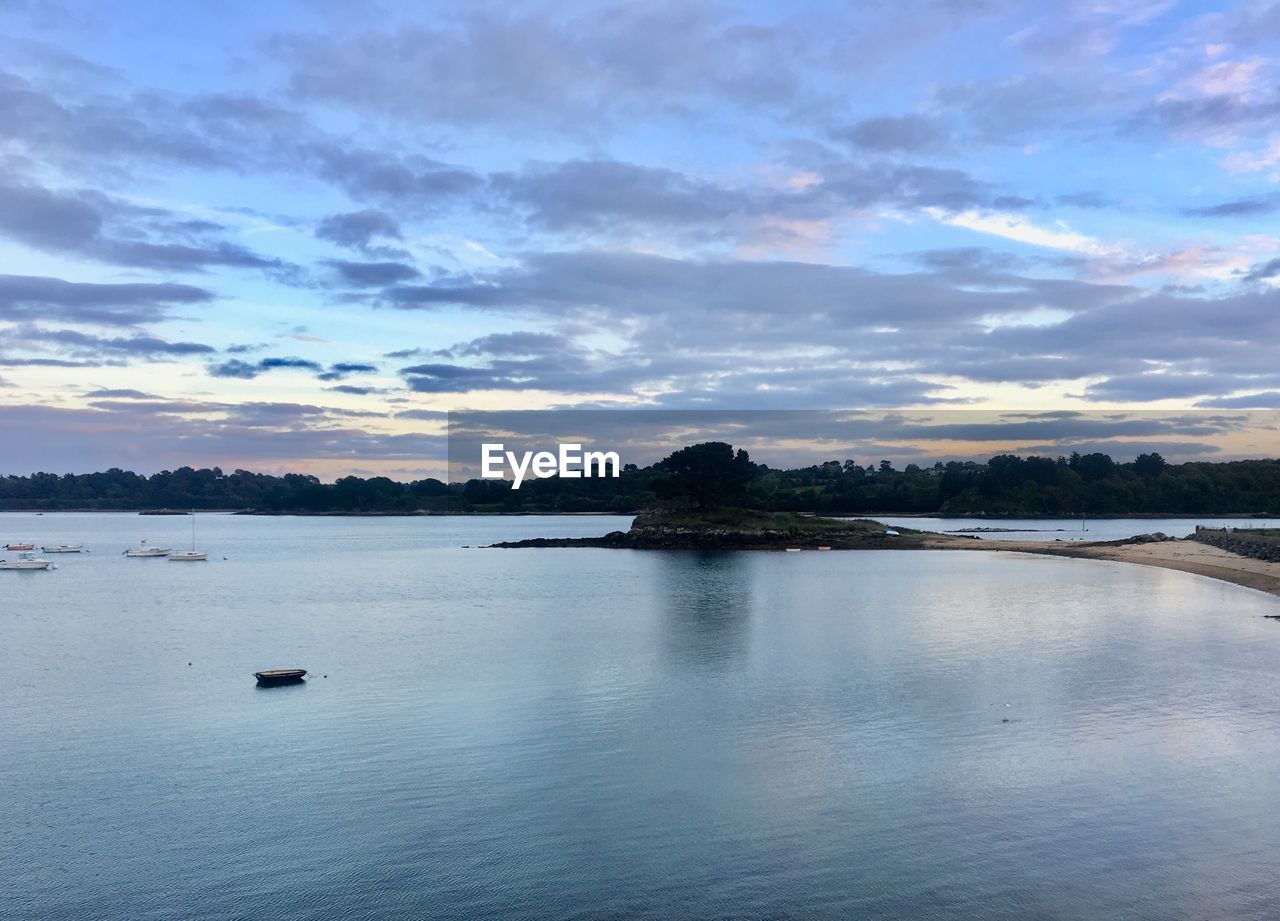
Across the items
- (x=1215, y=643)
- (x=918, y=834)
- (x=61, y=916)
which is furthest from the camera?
(x=1215, y=643)

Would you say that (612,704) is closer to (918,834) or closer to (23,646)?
(918,834)

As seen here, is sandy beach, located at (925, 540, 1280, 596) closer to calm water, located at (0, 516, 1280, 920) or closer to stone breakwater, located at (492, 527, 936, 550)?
stone breakwater, located at (492, 527, 936, 550)

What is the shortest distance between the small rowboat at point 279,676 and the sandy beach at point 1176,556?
203 ft

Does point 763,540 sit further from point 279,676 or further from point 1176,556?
point 279,676

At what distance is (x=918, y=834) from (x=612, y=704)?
45.9 feet

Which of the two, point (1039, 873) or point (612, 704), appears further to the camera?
point (612, 704)

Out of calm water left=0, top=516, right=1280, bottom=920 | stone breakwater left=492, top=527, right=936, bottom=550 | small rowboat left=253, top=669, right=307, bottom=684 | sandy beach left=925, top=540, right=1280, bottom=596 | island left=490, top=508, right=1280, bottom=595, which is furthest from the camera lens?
stone breakwater left=492, top=527, right=936, bottom=550

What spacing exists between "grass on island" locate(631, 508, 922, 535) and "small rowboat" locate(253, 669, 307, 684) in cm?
9062

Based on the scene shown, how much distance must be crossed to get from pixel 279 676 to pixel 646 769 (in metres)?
17.7

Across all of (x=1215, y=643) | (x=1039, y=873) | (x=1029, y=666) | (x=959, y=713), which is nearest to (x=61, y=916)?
(x=1039, y=873)

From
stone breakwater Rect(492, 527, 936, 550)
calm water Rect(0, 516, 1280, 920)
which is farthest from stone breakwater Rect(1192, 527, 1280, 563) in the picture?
calm water Rect(0, 516, 1280, 920)

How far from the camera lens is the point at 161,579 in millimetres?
84875

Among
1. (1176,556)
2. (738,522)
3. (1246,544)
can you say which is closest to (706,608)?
(1176,556)

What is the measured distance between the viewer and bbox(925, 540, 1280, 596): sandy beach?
72188mm
